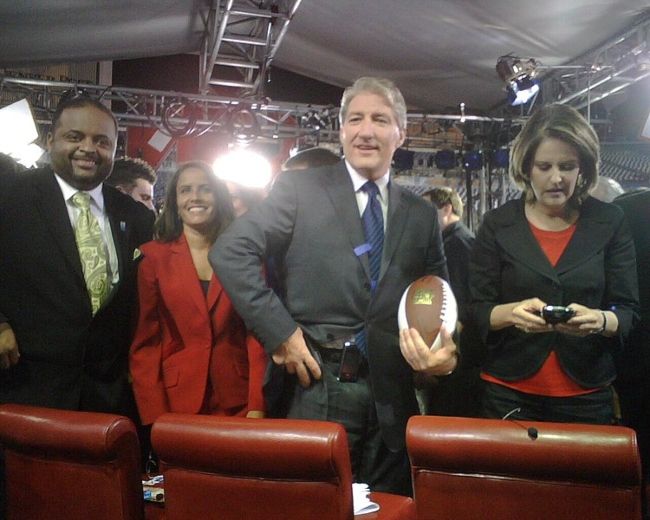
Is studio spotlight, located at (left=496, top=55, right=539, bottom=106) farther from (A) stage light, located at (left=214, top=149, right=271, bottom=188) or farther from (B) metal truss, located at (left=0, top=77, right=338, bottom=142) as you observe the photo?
(A) stage light, located at (left=214, top=149, right=271, bottom=188)

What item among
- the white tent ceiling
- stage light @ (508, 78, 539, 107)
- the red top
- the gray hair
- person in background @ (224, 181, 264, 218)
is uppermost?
the white tent ceiling

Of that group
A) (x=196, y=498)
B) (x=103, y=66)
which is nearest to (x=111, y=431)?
(x=196, y=498)

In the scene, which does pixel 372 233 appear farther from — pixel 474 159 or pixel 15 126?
pixel 474 159

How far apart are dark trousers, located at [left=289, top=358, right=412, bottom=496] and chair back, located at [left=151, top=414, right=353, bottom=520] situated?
53 centimetres

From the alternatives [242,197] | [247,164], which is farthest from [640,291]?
[247,164]

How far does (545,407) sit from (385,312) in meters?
0.53

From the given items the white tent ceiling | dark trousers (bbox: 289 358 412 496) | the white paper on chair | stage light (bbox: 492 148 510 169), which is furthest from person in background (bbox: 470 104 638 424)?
stage light (bbox: 492 148 510 169)

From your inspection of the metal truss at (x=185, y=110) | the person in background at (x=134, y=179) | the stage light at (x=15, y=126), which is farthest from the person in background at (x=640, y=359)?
the metal truss at (x=185, y=110)

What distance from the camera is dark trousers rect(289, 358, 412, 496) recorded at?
172 centimetres

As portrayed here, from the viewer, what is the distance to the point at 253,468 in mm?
1164

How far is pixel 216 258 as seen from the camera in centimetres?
167

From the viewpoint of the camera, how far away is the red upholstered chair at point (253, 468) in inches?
43.9

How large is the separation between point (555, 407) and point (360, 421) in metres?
0.56

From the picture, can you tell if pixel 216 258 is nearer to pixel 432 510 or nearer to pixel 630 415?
pixel 432 510
